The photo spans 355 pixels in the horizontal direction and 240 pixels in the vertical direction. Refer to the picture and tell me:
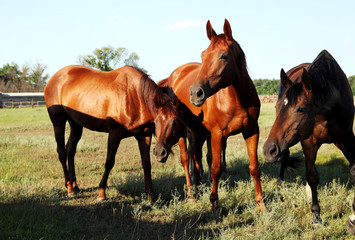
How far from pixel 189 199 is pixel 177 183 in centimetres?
99

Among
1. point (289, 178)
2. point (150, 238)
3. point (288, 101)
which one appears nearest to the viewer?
point (288, 101)

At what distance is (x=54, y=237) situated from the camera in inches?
137

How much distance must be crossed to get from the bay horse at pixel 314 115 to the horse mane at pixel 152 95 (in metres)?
1.88

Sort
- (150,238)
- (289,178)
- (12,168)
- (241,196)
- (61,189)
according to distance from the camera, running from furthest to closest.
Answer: (12,168) → (289,178) → (61,189) → (241,196) → (150,238)

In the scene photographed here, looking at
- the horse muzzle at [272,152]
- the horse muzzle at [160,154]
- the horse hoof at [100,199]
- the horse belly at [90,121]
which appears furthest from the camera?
the horse belly at [90,121]

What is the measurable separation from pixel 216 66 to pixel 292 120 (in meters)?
1.16

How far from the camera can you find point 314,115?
3455 millimetres

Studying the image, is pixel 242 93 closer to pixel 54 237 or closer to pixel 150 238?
pixel 150 238

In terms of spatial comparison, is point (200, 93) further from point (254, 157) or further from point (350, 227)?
point (350, 227)

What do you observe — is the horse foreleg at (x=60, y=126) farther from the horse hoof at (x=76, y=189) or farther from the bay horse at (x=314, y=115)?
the bay horse at (x=314, y=115)

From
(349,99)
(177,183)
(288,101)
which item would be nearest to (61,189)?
(177,183)

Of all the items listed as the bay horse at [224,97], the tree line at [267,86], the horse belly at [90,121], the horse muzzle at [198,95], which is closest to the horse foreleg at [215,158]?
the bay horse at [224,97]

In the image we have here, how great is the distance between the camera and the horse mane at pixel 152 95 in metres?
4.70

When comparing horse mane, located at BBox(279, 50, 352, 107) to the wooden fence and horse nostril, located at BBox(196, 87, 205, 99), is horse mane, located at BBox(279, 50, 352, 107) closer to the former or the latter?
horse nostril, located at BBox(196, 87, 205, 99)
